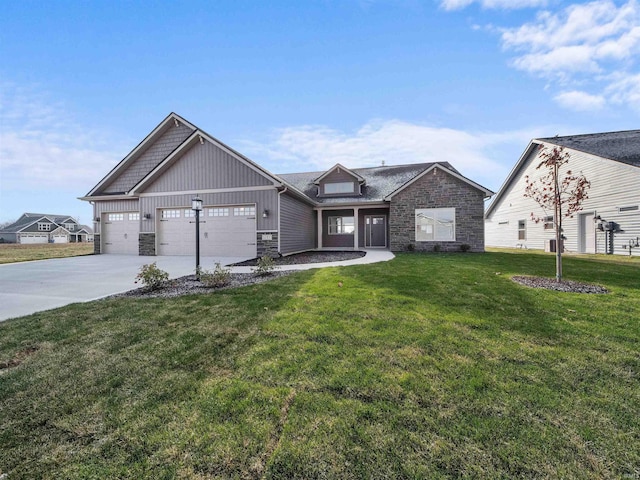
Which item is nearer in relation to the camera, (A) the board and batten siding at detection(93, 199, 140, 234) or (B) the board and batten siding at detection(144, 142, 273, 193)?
(B) the board and batten siding at detection(144, 142, 273, 193)

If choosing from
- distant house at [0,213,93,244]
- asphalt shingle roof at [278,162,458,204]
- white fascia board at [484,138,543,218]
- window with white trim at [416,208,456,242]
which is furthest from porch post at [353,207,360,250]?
distant house at [0,213,93,244]

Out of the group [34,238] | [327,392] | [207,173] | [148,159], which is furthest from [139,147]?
[34,238]

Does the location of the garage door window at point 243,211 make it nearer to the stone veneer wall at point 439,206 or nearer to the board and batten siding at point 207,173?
the board and batten siding at point 207,173

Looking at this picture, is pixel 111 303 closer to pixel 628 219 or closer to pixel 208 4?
Result: pixel 208 4

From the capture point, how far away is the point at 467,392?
214 centimetres

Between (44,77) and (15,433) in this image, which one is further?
(44,77)

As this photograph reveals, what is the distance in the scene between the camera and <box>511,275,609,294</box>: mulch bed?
5.13 metres

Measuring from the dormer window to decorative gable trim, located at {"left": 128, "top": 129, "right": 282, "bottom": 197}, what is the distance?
5652 mm

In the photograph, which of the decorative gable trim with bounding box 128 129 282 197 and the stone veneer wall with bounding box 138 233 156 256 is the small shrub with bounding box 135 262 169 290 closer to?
the decorative gable trim with bounding box 128 129 282 197

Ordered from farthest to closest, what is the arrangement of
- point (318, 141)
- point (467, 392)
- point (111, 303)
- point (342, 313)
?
point (318, 141), point (111, 303), point (342, 313), point (467, 392)

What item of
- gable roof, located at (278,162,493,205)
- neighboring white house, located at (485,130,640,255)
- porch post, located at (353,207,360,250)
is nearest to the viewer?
neighboring white house, located at (485,130,640,255)

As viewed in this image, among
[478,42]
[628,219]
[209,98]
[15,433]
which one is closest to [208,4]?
[209,98]

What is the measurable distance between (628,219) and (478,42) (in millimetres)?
10145

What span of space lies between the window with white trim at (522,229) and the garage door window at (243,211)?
18.1 metres
